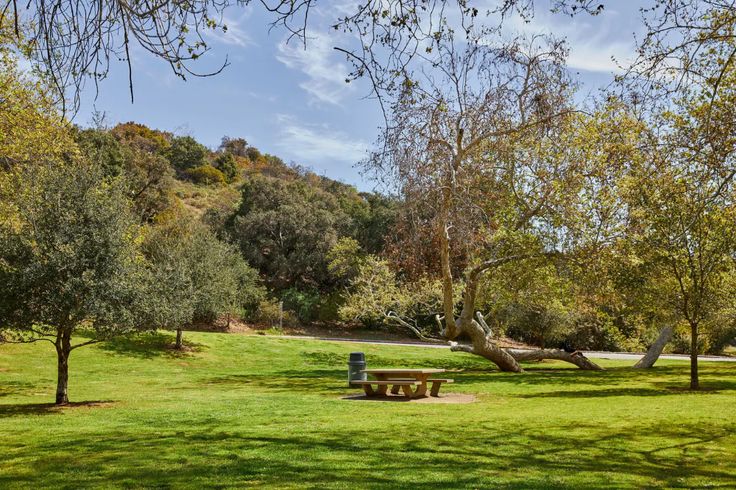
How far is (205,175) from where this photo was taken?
69.1m

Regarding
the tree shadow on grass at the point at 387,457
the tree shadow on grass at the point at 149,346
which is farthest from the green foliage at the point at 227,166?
the tree shadow on grass at the point at 387,457

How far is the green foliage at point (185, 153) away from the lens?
69.3 m

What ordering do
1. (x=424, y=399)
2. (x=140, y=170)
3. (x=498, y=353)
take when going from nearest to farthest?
(x=424, y=399)
(x=498, y=353)
(x=140, y=170)

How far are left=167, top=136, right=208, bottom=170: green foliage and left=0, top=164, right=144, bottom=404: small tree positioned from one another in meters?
55.9

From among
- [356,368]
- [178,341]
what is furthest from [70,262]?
[178,341]

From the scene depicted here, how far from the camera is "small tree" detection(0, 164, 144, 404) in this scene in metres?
14.0

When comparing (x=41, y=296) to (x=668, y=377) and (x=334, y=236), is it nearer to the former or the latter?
(x=668, y=377)

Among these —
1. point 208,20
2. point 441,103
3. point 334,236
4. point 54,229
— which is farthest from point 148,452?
point 334,236

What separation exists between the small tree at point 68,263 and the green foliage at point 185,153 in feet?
183

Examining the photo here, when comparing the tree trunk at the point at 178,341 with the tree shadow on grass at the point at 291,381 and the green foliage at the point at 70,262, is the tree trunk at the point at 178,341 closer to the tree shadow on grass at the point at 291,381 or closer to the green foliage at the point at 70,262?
the tree shadow on grass at the point at 291,381

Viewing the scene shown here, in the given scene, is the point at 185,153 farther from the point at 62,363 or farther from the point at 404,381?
the point at 404,381

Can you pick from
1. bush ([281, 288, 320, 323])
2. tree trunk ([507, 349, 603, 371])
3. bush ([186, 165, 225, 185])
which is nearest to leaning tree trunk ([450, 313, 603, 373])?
tree trunk ([507, 349, 603, 371])

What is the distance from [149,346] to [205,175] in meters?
42.1

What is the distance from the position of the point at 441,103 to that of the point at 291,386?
31.8ft
